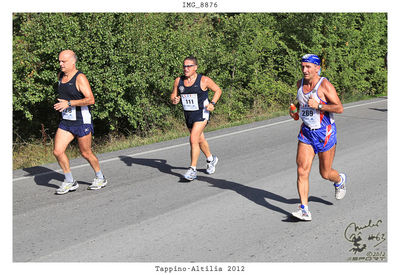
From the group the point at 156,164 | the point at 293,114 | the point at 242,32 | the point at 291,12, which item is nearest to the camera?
the point at 293,114

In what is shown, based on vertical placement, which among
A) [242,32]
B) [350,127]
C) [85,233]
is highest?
[242,32]

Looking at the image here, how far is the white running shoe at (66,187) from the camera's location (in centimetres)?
727

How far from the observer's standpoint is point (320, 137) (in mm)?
6020

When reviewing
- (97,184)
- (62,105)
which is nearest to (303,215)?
(97,184)

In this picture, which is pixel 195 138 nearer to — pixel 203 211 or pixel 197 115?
pixel 197 115

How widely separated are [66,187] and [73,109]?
115cm

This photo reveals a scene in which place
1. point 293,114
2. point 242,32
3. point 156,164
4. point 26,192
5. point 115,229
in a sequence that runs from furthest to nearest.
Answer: point 242,32, point 156,164, point 26,192, point 293,114, point 115,229

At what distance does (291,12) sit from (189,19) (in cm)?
392

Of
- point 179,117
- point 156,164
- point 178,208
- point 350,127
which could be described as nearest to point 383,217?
point 178,208

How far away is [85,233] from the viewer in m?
5.79

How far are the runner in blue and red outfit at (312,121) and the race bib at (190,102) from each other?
211 centimetres

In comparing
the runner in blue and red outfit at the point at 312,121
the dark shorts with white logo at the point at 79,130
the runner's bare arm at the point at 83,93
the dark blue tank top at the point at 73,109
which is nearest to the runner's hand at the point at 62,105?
the runner's bare arm at the point at 83,93

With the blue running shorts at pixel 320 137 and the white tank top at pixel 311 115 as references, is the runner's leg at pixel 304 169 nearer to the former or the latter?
the blue running shorts at pixel 320 137

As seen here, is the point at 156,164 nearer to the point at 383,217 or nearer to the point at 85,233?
the point at 85,233
